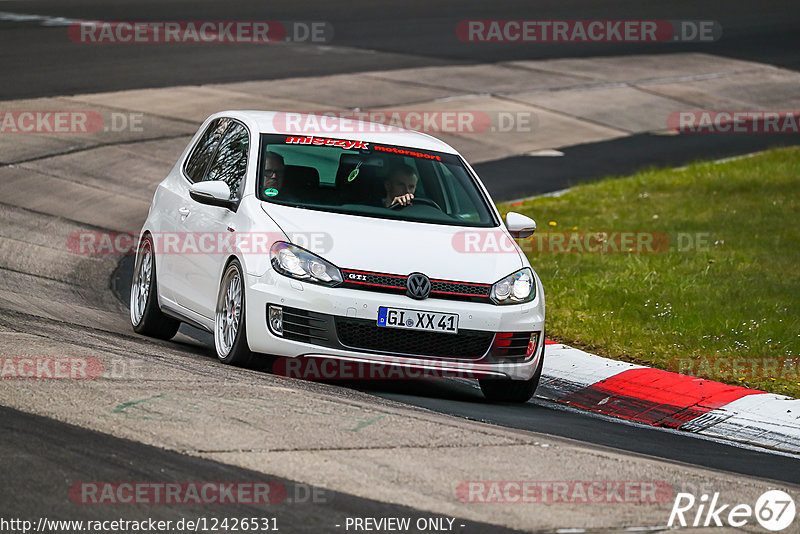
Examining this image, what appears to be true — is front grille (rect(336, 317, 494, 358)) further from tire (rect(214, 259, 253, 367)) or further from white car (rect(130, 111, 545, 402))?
tire (rect(214, 259, 253, 367))

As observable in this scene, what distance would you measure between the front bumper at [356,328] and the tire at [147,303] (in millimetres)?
1890

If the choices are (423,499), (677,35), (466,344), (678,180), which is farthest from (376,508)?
(677,35)

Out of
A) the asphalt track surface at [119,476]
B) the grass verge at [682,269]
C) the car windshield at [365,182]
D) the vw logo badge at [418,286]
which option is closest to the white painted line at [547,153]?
the grass verge at [682,269]

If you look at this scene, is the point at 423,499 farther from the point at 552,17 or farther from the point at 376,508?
the point at 552,17

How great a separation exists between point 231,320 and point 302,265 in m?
0.70

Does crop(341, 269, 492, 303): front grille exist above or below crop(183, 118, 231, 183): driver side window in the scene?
below

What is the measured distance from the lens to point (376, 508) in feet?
18.1

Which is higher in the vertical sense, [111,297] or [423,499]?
[423,499]

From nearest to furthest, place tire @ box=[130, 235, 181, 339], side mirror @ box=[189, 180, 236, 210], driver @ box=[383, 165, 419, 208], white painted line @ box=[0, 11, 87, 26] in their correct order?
side mirror @ box=[189, 180, 236, 210], driver @ box=[383, 165, 419, 208], tire @ box=[130, 235, 181, 339], white painted line @ box=[0, 11, 87, 26]

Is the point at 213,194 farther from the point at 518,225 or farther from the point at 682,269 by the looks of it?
the point at 682,269

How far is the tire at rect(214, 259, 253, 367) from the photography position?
815 centimetres

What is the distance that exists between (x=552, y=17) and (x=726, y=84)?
794cm

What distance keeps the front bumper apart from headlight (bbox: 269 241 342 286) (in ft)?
0.16

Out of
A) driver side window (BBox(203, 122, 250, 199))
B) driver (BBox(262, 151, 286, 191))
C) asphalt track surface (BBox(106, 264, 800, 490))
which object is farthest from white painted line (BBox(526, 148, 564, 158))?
driver (BBox(262, 151, 286, 191))
